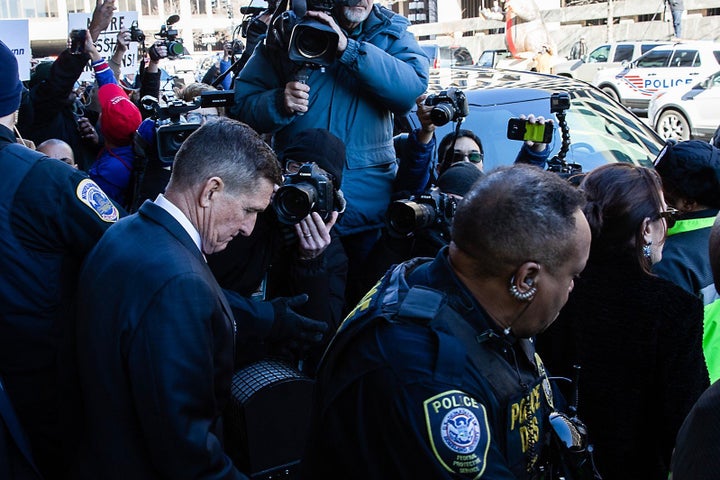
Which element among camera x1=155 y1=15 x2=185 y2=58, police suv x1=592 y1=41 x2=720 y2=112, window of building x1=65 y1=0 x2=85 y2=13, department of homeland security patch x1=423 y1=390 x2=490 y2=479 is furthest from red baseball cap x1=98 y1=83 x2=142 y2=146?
window of building x1=65 y1=0 x2=85 y2=13

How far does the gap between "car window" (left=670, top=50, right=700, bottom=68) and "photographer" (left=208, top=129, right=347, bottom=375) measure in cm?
1874

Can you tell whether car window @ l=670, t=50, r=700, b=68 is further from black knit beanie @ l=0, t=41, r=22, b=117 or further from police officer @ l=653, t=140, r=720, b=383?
black knit beanie @ l=0, t=41, r=22, b=117

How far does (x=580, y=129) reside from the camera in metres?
5.72

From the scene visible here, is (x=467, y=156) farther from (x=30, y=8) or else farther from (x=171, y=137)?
(x=30, y=8)

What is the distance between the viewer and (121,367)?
1.97 metres

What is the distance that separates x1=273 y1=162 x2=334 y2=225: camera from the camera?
2.89 m

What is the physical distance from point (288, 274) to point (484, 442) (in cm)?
172

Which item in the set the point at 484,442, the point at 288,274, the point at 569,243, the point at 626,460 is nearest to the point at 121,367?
the point at 484,442

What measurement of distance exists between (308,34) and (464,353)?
2095mm

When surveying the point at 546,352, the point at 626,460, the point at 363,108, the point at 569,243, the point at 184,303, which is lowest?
the point at 626,460

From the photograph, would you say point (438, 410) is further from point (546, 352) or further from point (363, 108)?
point (363, 108)

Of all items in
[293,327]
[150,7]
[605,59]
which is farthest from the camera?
[150,7]

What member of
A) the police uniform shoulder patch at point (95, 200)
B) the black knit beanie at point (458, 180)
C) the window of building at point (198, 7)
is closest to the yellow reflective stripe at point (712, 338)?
the black knit beanie at point (458, 180)

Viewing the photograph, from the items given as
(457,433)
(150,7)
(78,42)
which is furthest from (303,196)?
(150,7)
